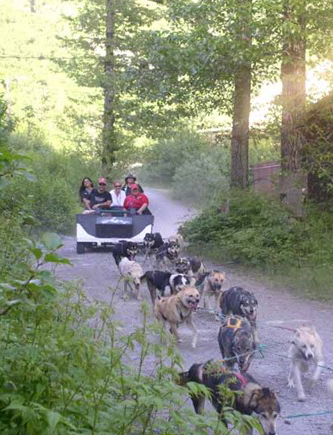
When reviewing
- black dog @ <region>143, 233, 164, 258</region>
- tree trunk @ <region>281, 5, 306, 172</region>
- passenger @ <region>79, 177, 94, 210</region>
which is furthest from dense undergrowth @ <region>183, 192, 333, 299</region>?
passenger @ <region>79, 177, 94, 210</region>

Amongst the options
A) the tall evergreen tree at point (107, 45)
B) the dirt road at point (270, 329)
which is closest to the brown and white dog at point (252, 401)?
the dirt road at point (270, 329)

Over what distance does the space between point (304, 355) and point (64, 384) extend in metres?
4.19

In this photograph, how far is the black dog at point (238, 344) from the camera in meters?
6.98

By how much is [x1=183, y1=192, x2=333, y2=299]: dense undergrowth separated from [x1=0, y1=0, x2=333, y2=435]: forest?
0.11 ft

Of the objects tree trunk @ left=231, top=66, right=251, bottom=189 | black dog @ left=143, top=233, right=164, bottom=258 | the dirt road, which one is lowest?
the dirt road

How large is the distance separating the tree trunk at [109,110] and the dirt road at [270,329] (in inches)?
446

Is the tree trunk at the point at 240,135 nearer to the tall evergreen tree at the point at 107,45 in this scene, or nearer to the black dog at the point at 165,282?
the black dog at the point at 165,282

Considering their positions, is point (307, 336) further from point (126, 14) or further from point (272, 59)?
point (126, 14)

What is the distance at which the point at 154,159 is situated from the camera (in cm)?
3259

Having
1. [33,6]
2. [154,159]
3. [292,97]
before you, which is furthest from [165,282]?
[33,6]

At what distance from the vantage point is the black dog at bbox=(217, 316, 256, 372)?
6.98 m

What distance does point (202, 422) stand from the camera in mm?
3783

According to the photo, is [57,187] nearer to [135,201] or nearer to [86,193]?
[86,193]

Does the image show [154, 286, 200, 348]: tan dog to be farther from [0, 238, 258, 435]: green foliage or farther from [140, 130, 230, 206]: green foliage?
[140, 130, 230, 206]: green foliage
